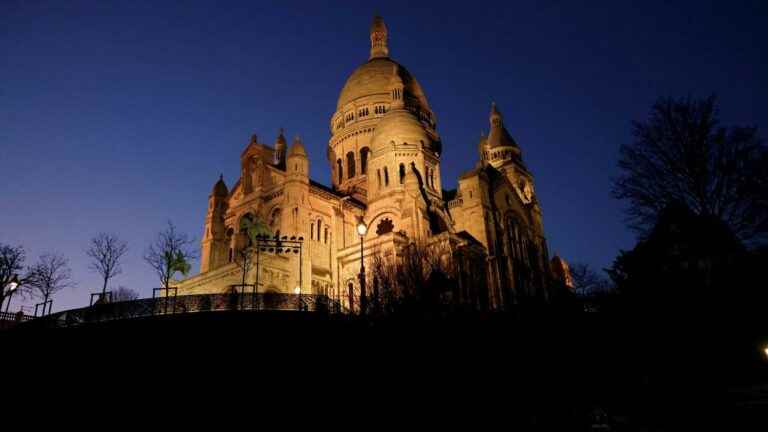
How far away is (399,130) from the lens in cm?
5053

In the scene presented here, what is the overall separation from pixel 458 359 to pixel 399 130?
107 ft

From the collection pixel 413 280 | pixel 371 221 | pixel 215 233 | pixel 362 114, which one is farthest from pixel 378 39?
pixel 413 280

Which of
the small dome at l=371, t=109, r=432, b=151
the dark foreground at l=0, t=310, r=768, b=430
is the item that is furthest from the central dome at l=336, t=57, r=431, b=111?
the dark foreground at l=0, t=310, r=768, b=430

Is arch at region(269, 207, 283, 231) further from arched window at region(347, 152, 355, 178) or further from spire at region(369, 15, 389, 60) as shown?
spire at region(369, 15, 389, 60)

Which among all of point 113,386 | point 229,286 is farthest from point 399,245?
point 113,386

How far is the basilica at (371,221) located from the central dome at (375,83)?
415cm

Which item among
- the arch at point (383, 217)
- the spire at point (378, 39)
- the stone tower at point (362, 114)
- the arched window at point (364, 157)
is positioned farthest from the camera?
the spire at point (378, 39)

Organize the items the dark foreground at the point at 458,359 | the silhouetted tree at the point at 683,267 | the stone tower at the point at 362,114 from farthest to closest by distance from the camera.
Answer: the stone tower at the point at 362,114 < the silhouetted tree at the point at 683,267 < the dark foreground at the point at 458,359

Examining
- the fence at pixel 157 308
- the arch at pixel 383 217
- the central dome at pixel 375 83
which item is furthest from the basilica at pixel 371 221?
the fence at pixel 157 308

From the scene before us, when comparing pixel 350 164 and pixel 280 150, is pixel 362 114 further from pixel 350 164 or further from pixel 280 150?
pixel 280 150

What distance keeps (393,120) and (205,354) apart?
3608 centimetres

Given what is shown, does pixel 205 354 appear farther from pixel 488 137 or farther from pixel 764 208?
pixel 488 137

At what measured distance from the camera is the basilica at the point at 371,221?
38156 mm

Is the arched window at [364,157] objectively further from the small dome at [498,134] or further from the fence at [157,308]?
the fence at [157,308]
